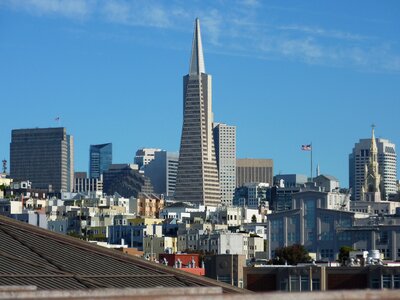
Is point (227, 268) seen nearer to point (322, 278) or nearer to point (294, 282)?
point (294, 282)

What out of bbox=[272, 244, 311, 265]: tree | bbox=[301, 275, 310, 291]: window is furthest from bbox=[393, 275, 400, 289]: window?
bbox=[272, 244, 311, 265]: tree

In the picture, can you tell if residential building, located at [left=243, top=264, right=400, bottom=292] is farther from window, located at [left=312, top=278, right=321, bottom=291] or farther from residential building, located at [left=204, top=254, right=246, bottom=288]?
residential building, located at [left=204, top=254, right=246, bottom=288]

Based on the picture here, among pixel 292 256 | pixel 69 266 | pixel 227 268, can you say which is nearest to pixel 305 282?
pixel 227 268

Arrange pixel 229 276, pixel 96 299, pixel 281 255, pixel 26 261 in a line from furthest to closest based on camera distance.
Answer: pixel 281 255 < pixel 229 276 < pixel 26 261 < pixel 96 299

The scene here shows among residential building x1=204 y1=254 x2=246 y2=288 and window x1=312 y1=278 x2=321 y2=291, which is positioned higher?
residential building x1=204 y1=254 x2=246 y2=288

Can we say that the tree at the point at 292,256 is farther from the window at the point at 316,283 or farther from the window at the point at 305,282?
the window at the point at 316,283

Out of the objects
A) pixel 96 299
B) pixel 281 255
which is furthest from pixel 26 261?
pixel 281 255

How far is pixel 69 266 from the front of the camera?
134 feet

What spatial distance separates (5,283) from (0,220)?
31.8 ft

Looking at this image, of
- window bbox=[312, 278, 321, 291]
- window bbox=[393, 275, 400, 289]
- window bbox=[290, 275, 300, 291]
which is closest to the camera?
window bbox=[393, 275, 400, 289]

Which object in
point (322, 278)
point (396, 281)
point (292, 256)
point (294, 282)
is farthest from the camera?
point (292, 256)

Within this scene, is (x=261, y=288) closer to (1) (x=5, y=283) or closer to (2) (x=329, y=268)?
(2) (x=329, y=268)

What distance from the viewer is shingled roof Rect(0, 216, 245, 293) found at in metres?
38.0

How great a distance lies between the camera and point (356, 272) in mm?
76438
